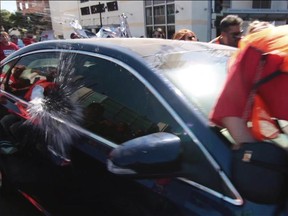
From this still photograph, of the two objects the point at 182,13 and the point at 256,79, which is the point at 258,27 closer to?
the point at 256,79

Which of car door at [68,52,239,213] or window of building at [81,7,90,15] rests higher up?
car door at [68,52,239,213]

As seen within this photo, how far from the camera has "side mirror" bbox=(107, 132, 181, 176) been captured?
4.61 feet

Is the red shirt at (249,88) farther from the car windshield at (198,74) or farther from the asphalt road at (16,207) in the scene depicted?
the asphalt road at (16,207)

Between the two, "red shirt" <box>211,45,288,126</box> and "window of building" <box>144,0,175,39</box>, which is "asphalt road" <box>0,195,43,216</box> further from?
"window of building" <box>144,0,175,39</box>

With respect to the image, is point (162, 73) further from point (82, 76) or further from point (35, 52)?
point (35, 52)

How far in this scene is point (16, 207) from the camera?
122 inches

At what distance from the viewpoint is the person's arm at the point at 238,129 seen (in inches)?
53.2

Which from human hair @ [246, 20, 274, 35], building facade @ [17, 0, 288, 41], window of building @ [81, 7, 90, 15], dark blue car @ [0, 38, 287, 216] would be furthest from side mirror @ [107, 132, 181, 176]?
window of building @ [81, 7, 90, 15]

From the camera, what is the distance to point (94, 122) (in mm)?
1997

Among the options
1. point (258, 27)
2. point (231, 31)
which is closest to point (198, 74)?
point (258, 27)

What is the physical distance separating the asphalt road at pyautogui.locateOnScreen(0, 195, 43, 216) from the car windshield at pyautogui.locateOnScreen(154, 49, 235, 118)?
1729 millimetres

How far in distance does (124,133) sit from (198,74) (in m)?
0.47

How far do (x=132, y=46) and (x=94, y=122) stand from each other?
0.46 m

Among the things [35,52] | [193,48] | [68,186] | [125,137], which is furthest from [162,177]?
[35,52]
